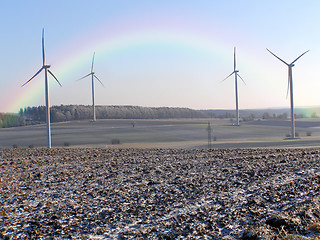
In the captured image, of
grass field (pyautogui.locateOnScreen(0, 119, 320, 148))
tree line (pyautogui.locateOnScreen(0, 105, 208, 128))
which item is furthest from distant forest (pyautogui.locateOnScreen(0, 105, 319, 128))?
grass field (pyautogui.locateOnScreen(0, 119, 320, 148))

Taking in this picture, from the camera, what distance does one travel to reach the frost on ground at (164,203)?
29.6 feet

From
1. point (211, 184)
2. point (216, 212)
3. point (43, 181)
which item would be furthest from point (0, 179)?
point (216, 212)

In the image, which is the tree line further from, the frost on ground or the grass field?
the frost on ground

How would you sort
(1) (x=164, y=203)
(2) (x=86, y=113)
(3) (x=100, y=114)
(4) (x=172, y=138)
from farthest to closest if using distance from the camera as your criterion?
(3) (x=100, y=114) → (2) (x=86, y=113) → (4) (x=172, y=138) → (1) (x=164, y=203)

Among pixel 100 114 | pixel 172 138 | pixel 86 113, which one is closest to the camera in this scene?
pixel 172 138

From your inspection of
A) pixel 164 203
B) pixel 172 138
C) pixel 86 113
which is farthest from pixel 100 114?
pixel 164 203

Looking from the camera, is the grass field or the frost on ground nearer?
the frost on ground

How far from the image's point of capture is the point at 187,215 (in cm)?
1030

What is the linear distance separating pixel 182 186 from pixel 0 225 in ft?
23.6

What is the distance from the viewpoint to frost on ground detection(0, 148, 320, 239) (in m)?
9.02

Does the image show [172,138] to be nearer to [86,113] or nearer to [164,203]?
[164,203]

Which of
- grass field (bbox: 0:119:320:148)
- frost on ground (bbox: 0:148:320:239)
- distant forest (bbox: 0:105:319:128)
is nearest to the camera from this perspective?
frost on ground (bbox: 0:148:320:239)

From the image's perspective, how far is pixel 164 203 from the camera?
11.8 m

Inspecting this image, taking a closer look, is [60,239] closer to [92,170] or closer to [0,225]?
[0,225]
